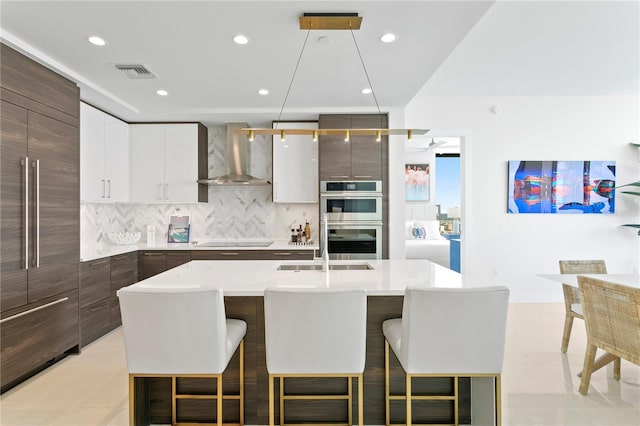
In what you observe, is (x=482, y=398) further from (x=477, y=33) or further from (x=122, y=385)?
(x=477, y=33)

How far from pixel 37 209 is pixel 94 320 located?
4.50ft

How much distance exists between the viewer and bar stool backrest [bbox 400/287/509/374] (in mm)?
1724

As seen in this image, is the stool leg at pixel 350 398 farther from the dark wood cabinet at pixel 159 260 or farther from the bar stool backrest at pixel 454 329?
the dark wood cabinet at pixel 159 260

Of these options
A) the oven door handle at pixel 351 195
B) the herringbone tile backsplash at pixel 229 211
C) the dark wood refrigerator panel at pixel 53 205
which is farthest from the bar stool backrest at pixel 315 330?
the herringbone tile backsplash at pixel 229 211

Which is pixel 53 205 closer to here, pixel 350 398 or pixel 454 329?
pixel 350 398

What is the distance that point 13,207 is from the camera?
8.82ft

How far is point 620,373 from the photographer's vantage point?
2.88m

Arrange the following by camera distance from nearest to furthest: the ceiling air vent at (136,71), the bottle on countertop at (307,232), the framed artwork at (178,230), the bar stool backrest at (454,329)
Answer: the bar stool backrest at (454,329) < the ceiling air vent at (136,71) < the bottle on countertop at (307,232) < the framed artwork at (178,230)

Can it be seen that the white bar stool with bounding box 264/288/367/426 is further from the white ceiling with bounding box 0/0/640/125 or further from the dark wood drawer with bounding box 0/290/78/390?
the dark wood drawer with bounding box 0/290/78/390

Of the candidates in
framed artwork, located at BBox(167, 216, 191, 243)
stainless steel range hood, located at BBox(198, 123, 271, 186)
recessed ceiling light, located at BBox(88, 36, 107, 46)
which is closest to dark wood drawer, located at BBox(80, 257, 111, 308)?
framed artwork, located at BBox(167, 216, 191, 243)

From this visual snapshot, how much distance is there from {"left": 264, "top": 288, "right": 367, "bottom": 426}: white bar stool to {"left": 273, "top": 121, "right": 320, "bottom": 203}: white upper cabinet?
310cm

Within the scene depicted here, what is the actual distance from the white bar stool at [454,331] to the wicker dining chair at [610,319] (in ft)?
3.43

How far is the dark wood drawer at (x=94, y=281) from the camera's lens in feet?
11.6

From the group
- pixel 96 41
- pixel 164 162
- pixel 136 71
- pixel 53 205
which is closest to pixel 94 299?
pixel 53 205
